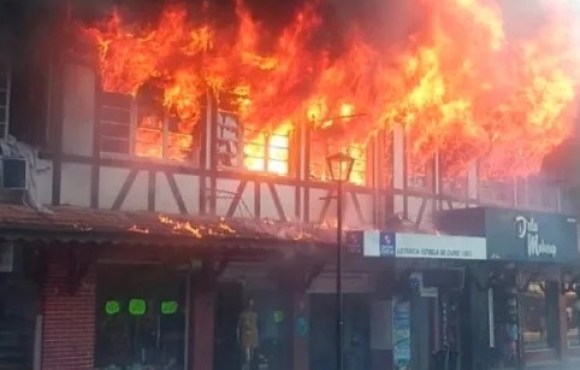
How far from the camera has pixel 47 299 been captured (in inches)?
435

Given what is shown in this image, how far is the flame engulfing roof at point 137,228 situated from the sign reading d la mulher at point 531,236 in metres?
4.34

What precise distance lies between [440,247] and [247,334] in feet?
12.1

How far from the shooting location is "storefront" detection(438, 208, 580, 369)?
16.2m

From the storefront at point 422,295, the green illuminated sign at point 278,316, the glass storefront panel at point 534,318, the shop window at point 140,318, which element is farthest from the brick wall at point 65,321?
the glass storefront panel at point 534,318

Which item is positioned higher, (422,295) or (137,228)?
(137,228)

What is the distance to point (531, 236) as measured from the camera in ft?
54.9

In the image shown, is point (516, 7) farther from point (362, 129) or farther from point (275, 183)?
point (275, 183)

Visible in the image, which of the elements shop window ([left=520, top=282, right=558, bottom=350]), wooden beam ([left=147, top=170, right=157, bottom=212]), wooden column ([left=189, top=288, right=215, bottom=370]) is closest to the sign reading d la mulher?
shop window ([left=520, top=282, right=558, bottom=350])

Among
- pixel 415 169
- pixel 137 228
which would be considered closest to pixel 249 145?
pixel 137 228

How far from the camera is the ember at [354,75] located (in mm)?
11297

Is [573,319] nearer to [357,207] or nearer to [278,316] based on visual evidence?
[357,207]

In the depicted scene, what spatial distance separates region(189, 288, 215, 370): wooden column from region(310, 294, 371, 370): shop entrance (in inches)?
101

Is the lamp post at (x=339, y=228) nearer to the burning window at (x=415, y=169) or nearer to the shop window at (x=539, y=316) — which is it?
the burning window at (x=415, y=169)

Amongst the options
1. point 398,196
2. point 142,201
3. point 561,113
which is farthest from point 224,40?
point 561,113
